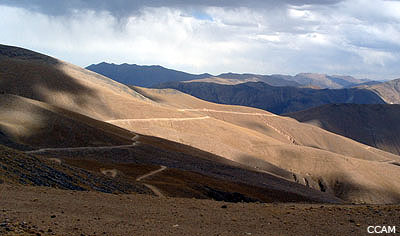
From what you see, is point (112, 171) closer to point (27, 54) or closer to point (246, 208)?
point (246, 208)

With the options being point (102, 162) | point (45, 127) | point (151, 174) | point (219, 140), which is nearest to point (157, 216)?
point (151, 174)

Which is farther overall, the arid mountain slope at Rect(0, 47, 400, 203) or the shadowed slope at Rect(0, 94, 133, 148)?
the arid mountain slope at Rect(0, 47, 400, 203)

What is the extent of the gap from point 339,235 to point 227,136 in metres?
111

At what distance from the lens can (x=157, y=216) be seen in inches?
816

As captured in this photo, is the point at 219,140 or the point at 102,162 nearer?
the point at 102,162

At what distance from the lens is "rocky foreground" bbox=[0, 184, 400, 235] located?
1762 centimetres

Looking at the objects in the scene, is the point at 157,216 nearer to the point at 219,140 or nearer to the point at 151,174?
the point at 151,174

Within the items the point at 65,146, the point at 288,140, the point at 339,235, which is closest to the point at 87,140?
the point at 65,146

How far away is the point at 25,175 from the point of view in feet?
93.7

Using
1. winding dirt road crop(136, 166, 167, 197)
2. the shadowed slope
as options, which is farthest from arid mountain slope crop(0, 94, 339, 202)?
winding dirt road crop(136, 166, 167, 197)

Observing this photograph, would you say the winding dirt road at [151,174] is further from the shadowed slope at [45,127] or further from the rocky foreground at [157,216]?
the shadowed slope at [45,127]

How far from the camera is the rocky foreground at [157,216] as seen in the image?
57.8 feet

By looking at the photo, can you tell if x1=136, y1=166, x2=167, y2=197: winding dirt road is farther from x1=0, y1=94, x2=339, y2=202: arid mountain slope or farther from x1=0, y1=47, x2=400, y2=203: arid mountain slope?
x1=0, y1=47, x2=400, y2=203: arid mountain slope

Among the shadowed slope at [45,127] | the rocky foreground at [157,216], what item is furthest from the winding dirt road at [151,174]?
the shadowed slope at [45,127]
